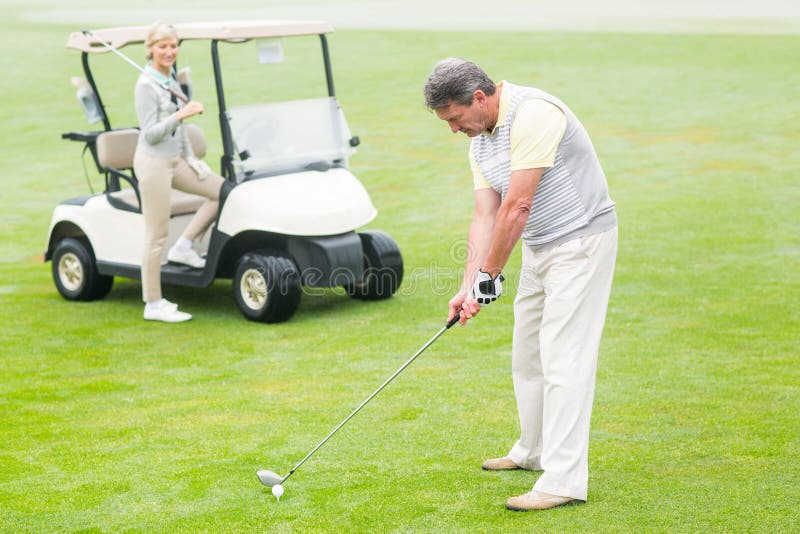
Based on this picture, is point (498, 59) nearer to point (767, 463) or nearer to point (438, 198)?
point (438, 198)

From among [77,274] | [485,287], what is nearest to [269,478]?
[485,287]

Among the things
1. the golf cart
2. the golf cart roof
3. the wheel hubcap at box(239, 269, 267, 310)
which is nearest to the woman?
the golf cart

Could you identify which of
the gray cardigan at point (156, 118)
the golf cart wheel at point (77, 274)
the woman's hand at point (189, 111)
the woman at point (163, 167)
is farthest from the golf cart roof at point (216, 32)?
the golf cart wheel at point (77, 274)

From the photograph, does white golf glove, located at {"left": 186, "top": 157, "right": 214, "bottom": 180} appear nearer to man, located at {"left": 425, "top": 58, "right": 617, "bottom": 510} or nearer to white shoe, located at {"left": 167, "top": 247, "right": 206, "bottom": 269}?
white shoe, located at {"left": 167, "top": 247, "right": 206, "bottom": 269}

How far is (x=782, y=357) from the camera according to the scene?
607 centimetres

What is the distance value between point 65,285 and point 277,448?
3.75 m

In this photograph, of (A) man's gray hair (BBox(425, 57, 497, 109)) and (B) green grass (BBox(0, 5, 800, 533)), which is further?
(B) green grass (BBox(0, 5, 800, 533))

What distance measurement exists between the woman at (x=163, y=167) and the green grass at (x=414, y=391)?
36 cm

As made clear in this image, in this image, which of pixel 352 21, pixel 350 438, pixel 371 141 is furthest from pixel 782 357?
pixel 352 21

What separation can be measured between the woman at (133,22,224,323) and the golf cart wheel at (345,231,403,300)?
3.24 feet

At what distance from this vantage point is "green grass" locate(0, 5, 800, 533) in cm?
418

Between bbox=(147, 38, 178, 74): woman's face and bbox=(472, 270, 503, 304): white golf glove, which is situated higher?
bbox=(147, 38, 178, 74): woman's face

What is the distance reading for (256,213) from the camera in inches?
280

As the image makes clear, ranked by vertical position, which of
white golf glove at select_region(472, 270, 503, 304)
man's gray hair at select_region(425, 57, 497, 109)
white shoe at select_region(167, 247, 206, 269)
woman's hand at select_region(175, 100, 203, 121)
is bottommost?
white shoe at select_region(167, 247, 206, 269)
